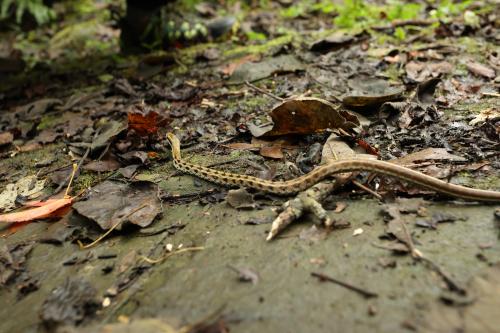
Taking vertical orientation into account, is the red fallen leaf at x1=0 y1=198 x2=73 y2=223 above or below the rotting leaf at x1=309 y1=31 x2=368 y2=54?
below

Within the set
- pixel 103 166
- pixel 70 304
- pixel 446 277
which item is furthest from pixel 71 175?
pixel 446 277

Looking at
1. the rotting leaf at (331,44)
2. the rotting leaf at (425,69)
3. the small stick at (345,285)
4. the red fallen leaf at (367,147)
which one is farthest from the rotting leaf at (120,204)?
the rotting leaf at (331,44)

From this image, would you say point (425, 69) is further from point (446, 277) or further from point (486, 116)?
point (446, 277)

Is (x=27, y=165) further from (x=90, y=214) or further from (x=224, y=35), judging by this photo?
(x=224, y=35)

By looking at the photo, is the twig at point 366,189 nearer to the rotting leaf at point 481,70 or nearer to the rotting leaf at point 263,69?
the rotting leaf at point 481,70

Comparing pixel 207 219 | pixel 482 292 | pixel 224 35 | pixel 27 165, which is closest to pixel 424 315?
pixel 482 292

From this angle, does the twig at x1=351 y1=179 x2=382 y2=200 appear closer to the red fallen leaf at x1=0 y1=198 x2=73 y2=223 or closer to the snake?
the snake

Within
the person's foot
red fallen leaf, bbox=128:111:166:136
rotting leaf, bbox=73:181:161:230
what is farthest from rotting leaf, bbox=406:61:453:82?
the person's foot
